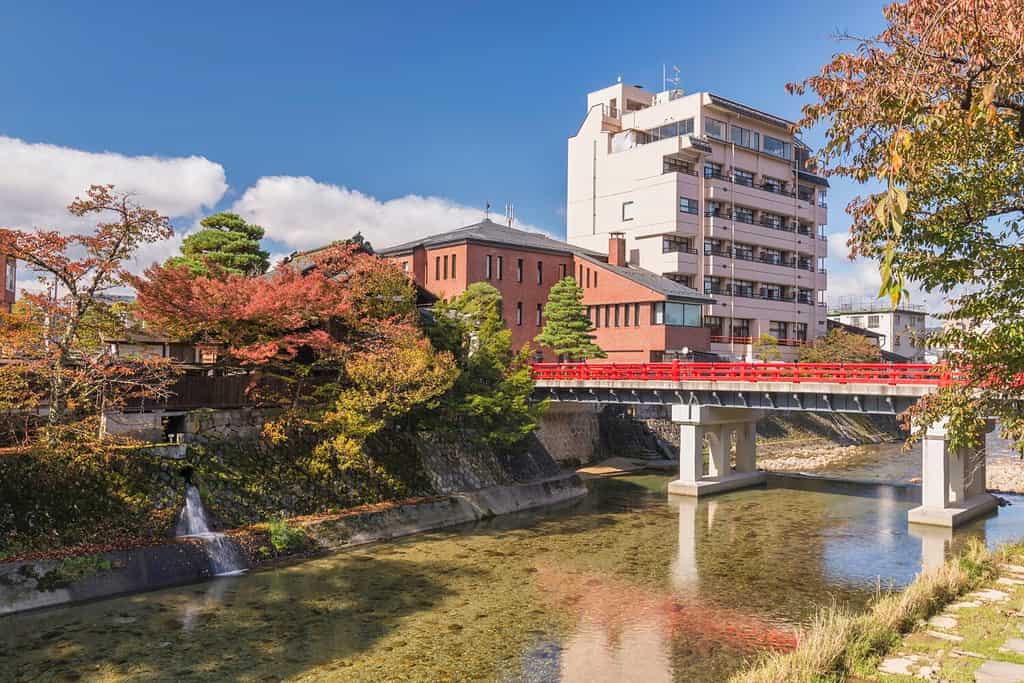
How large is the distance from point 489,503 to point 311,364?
1075cm

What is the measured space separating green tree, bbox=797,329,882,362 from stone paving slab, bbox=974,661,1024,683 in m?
66.1

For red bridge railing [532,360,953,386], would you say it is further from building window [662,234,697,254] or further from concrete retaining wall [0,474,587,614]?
building window [662,234,697,254]

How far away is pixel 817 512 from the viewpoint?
125 feet

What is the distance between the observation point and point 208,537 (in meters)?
25.6

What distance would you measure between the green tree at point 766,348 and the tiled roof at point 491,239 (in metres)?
19.6

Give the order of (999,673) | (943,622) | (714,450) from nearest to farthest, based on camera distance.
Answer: (999,673), (943,622), (714,450)

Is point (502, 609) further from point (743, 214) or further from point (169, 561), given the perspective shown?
point (743, 214)

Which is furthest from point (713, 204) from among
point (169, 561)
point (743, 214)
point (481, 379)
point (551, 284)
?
point (169, 561)

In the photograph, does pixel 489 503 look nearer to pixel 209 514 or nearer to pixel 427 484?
pixel 427 484

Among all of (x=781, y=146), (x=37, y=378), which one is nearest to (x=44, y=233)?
(x=37, y=378)

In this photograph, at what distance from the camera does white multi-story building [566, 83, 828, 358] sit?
251 ft

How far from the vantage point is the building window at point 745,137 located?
270 ft

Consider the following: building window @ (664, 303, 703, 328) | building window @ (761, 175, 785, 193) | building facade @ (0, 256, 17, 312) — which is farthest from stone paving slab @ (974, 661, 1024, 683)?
building window @ (761, 175, 785, 193)

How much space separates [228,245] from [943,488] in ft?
124
